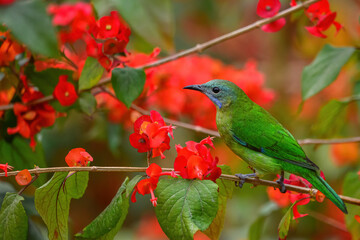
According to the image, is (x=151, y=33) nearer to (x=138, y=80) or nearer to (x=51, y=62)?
(x=138, y=80)

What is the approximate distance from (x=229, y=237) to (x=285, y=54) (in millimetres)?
1297

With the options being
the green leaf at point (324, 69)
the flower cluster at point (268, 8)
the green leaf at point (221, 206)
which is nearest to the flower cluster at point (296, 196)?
the green leaf at point (221, 206)

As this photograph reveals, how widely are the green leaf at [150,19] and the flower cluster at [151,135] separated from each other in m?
0.35

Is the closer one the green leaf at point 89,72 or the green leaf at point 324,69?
the green leaf at point 89,72

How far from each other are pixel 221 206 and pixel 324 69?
24.0 inches

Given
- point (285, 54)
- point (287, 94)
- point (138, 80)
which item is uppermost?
point (138, 80)

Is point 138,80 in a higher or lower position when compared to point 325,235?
higher

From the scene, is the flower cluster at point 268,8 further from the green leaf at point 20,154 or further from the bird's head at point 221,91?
the green leaf at point 20,154

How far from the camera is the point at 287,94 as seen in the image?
3480mm

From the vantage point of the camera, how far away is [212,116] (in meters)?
2.03

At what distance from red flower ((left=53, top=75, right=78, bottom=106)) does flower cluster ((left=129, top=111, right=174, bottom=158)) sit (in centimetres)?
32

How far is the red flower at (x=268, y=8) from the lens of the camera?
4.35 feet

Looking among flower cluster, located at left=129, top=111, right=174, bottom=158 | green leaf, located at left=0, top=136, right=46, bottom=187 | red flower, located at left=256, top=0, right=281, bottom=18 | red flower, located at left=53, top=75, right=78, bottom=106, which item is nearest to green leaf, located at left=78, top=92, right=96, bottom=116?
red flower, located at left=53, top=75, right=78, bottom=106

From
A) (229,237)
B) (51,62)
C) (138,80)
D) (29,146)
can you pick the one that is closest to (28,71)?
(51,62)
